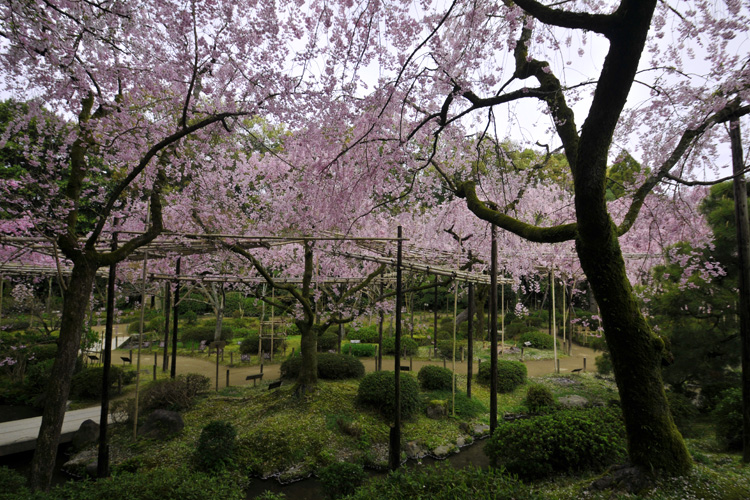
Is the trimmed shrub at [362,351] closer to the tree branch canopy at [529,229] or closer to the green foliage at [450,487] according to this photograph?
the tree branch canopy at [529,229]

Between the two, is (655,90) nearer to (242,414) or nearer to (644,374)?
(644,374)

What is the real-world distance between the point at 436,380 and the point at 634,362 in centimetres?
653

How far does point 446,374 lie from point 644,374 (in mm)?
6484

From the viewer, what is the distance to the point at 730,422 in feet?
19.5

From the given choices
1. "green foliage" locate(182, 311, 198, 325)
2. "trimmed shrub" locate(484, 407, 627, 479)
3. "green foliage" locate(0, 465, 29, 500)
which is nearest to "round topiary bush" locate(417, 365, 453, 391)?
"trimmed shrub" locate(484, 407, 627, 479)

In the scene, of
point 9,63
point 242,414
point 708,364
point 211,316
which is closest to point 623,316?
point 708,364

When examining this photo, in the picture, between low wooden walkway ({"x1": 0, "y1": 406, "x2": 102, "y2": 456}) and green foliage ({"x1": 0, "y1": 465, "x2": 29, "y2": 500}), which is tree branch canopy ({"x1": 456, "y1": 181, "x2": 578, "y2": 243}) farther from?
low wooden walkway ({"x1": 0, "y1": 406, "x2": 102, "y2": 456})

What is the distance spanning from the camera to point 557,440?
5.16 m

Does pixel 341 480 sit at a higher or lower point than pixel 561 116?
lower

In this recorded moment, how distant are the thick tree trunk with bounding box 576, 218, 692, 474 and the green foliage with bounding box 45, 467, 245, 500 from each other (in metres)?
4.04

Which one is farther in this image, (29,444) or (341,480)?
(29,444)

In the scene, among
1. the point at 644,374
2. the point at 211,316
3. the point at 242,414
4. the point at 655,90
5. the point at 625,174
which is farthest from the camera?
the point at 211,316

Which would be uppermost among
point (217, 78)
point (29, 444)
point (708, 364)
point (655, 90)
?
point (217, 78)

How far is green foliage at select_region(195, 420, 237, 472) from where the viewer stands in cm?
580
